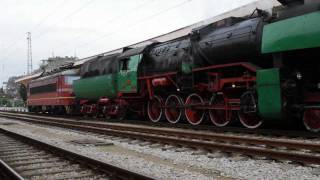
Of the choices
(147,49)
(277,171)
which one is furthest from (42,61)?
(277,171)

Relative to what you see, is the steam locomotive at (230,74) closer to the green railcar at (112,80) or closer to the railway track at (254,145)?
the green railcar at (112,80)

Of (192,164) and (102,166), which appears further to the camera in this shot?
(192,164)

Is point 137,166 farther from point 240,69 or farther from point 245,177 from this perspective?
point 240,69

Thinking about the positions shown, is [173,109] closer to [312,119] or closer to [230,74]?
[230,74]

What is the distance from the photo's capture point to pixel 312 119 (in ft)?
34.6

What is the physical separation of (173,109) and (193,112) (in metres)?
1.50

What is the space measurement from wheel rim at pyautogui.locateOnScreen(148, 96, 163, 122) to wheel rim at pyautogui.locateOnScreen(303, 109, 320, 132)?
729cm

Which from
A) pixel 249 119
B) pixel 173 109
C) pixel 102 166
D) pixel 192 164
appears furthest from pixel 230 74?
pixel 102 166

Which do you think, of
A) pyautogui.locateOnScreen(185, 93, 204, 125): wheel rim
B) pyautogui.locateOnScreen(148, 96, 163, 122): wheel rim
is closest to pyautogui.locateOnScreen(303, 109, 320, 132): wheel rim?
pyautogui.locateOnScreen(185, 93, 204, 125): wheel rim

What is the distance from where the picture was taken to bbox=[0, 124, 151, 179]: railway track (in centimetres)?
642

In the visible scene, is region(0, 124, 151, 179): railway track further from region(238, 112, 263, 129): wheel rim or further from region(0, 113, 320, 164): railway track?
region(238, 112, 263, 129): wheel rim

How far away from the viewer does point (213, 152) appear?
8.64 m

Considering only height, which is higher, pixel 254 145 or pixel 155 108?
pixel 155 108

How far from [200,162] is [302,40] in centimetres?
376
